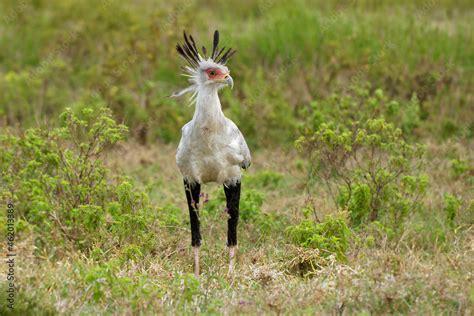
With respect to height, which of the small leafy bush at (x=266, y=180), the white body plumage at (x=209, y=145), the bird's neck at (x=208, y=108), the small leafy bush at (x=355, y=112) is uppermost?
the bird's neck at (x=208, y=108)

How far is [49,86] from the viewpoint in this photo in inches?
421

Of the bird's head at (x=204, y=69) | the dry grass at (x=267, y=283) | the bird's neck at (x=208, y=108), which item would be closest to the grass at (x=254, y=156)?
the dry grass at (x=267, y=283)

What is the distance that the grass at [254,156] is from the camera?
452 centimetres

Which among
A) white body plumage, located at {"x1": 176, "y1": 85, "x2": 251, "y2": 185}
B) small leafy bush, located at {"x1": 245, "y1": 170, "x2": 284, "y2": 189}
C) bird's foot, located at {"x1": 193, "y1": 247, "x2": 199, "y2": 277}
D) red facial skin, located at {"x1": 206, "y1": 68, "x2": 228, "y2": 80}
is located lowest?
small leafy bush, located at {"x1": 245, "y1": 170, "x2": 284, "y2": 189}

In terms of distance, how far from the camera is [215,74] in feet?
17.2

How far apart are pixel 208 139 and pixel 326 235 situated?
3.78 ft

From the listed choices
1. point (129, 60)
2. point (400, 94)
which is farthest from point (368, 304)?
point (129, 60)

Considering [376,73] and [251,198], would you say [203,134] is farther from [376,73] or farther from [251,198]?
[376,73]

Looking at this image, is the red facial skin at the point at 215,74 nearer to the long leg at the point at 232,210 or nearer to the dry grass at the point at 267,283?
the long leg at the point at 232,210

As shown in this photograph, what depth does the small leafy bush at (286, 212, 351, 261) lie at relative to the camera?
17.7ft

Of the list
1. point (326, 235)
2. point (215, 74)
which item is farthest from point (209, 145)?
point (326, 235)

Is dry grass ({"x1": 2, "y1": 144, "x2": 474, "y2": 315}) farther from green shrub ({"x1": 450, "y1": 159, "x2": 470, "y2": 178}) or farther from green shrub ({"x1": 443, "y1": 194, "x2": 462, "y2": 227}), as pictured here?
green shrub ({"x1": 450, "y1": 159, "x2": 470, "y2": 178})

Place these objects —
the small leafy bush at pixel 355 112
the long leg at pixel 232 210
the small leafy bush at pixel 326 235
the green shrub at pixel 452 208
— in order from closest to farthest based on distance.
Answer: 1. the small leafy bush at pixel 326 235
2. the long leg at pixel 232 210
3. the green shrub at pixel 452 208
4. the small leafy bush at pixel 355 112

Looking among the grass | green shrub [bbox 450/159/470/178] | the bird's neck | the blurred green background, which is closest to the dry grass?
the grass
